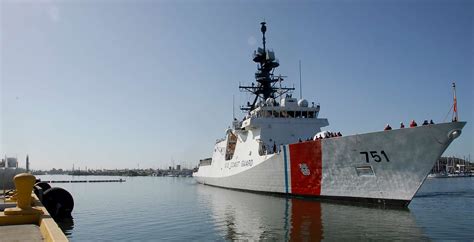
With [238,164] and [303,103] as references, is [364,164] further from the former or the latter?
[238,164]

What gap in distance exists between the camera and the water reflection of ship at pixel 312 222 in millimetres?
10461

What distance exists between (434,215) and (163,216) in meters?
10.2

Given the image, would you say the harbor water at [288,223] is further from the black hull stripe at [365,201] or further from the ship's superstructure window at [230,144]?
the ship's superstructure window at [230,144]

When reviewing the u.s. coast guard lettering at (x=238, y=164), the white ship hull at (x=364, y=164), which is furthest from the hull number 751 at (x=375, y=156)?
the u.s. coast guard lettering at (x=238, y=164)

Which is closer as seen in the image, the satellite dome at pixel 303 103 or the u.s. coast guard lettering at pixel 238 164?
the u.s. coast guard lettering at pixel 238 164

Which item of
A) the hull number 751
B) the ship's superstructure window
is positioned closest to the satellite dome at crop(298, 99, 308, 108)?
the ship's superstructure window

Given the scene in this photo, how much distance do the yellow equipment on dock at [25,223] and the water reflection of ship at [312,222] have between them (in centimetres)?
515

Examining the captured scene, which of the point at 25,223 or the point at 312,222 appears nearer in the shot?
the point at 25,223

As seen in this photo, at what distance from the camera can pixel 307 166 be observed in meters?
18.1

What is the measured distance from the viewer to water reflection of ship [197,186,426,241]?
34.3ft

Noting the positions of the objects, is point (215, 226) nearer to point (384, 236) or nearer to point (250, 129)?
point (384, 236)

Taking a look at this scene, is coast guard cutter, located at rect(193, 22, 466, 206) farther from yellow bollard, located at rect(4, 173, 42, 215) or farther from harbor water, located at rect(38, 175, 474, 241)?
yellow bollard, located at rect(4, 173, 42, 215)

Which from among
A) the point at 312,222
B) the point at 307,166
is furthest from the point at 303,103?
the point at 312,222

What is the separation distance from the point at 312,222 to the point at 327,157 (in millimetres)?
5165
